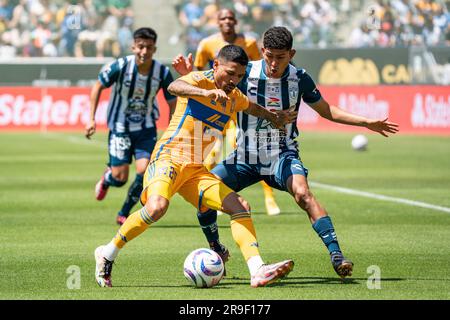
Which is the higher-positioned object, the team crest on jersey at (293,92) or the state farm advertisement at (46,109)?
the team crest on jersey at (293,92)

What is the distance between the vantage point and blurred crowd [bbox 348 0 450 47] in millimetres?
33188

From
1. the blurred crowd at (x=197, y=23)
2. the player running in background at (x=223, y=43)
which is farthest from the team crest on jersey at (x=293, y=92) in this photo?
the blurred crowd at (x=197, y=23)

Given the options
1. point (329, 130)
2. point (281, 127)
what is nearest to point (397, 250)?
point (281, 127)

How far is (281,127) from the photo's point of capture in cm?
973

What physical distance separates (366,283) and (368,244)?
2.65 meters

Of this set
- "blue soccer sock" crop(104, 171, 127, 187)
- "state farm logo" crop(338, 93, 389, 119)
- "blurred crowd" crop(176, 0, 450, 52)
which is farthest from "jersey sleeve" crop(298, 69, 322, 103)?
"blurred crowd" crop(176, 0, 450, 52)

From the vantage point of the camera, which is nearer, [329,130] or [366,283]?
[366,283]

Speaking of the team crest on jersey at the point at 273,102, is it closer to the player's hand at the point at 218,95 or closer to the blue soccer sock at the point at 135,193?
the player's hand at the point at 218,95

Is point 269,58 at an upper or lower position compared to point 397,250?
upper

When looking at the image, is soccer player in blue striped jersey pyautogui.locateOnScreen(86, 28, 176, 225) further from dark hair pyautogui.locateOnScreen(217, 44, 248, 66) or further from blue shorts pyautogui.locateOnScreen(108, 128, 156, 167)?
dark hair pyautogui.locateOnScreen(217, 44, 248, 66)

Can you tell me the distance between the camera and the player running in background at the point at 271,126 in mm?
9492

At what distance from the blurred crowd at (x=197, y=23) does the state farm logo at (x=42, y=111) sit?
10.1ft
